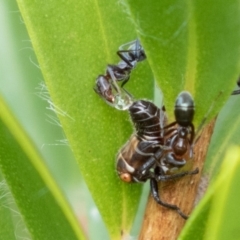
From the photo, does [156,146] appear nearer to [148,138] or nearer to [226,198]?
[148,138]

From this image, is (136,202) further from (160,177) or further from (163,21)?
(163,21)

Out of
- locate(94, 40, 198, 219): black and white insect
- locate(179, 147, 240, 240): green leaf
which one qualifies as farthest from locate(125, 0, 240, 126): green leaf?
locate(179, 147, 240, 240): green leaf

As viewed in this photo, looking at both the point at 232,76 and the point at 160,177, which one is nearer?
the point at 232,76

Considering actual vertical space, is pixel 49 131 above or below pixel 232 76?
below

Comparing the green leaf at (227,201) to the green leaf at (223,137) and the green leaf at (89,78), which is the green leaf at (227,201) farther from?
the green leaf at (223,137)

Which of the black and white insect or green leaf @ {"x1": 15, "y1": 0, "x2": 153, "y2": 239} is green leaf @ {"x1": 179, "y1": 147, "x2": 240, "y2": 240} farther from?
green leaf @ {"x1": 15, "y1": 0, "x2": 153, "y2": 239}

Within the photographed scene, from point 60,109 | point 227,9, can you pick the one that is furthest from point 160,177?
point 227,9

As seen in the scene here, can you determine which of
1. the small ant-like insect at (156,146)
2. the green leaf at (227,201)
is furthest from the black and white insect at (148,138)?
the green leaf at (227,201)
